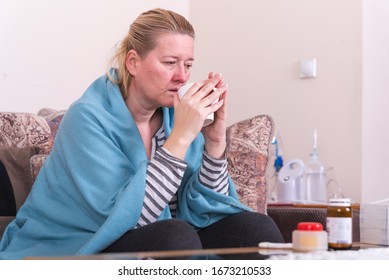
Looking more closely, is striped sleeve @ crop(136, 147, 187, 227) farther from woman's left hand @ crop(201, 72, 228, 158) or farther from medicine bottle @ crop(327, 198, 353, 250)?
medicine bottle @ crop(327, 198, 353, 250)

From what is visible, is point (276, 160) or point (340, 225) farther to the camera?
point (276, 160)

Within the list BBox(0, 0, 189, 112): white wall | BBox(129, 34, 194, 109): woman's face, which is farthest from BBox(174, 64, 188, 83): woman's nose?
BBox(0, 0, 189, 112): white wall

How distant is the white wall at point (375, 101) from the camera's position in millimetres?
2645

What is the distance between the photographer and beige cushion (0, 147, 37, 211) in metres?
1.79

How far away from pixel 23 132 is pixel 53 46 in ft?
2.73

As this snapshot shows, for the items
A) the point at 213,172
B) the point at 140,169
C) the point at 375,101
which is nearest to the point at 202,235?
the point at 213,172

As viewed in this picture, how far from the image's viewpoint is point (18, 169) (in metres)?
1.82

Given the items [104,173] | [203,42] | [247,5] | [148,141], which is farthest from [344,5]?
[104,173]

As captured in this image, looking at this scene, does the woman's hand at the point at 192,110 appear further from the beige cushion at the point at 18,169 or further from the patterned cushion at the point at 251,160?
the beige cushion at the point at 18,169

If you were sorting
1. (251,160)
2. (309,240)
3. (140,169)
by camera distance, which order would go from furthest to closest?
(251,160) < (140,169) < (309,240)

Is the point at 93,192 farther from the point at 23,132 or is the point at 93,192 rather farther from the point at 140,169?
the point at 23,132

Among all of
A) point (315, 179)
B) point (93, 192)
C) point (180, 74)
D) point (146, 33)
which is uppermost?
point (146, 33)

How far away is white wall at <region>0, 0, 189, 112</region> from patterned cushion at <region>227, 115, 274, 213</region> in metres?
1.00

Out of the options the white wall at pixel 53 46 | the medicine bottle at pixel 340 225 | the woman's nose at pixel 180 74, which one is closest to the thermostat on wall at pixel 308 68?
the white wall at pixel 53 46
